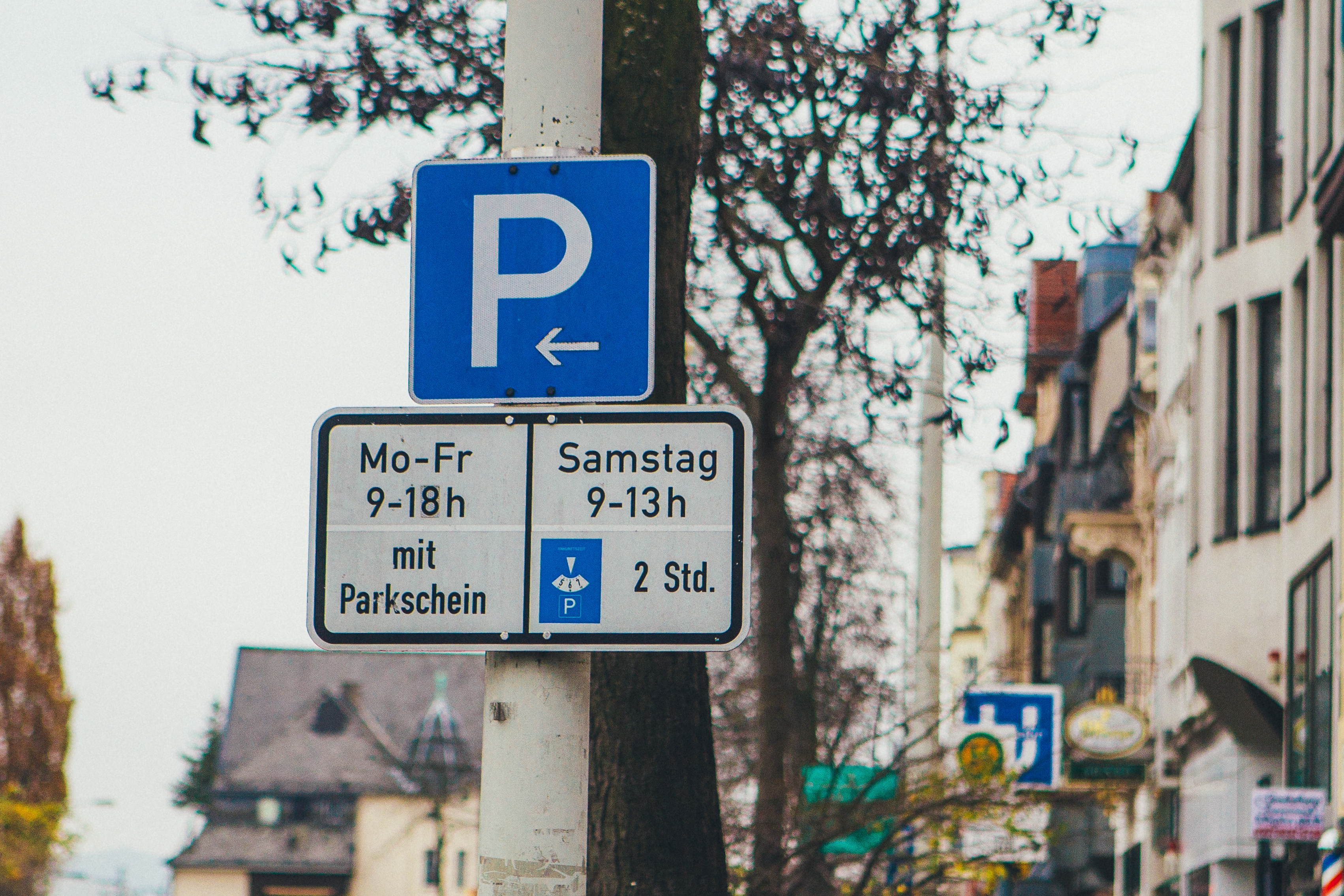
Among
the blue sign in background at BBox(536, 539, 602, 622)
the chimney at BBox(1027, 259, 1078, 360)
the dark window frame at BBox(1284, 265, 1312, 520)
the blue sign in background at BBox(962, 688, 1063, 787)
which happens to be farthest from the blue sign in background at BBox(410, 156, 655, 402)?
the chimney at BBox(1027, 259, 1078, 360)

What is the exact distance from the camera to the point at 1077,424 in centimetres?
4844

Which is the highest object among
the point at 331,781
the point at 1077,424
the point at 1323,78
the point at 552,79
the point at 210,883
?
the point at 1323,78

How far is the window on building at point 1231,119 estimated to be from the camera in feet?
86.1

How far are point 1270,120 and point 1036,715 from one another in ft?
35.7

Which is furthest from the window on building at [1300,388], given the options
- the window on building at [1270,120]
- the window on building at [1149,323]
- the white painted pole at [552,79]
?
the white painted pole at [552,79]

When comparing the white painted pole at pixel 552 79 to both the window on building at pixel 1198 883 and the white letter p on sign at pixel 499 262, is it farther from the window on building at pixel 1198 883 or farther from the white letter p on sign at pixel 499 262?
the window on building at pixel 1198 883

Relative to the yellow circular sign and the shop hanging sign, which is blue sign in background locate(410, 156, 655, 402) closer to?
the yellow circular sign

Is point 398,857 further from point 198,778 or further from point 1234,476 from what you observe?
point 1234,476

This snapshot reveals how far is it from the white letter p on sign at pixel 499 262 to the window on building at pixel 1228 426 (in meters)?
23.5

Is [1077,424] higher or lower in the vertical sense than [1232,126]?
lower

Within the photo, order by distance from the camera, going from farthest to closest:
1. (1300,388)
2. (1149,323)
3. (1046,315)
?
(1046,315)
(1149,323)
(1300,388)

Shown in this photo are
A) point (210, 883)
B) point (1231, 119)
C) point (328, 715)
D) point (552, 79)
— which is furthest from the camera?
point (328, 715)

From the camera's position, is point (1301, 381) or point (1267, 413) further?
point (1267, 413)

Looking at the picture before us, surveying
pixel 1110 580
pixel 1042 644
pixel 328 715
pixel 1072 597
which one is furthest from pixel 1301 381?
pixel 328 715
